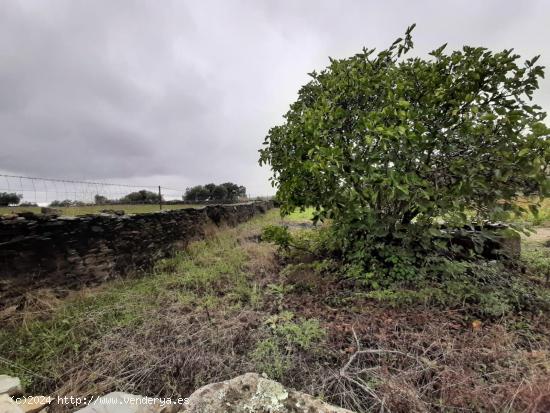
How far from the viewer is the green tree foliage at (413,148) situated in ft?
10.6

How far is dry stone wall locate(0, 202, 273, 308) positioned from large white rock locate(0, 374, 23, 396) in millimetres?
1497

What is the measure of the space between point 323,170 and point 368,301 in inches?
70.2

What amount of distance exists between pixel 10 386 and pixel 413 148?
4.49 metres

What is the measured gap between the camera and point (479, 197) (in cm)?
344

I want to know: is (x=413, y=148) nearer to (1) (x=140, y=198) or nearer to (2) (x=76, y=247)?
(2) (x=76, y=247)

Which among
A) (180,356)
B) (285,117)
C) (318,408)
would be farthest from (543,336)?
(285,117)

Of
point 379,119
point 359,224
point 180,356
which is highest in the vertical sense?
point 379,119

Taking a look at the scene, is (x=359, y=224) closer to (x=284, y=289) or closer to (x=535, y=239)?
(x=284, y=289)

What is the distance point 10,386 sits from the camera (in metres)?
2.13

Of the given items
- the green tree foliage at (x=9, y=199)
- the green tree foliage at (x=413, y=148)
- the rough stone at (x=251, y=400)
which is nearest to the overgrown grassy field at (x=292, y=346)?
the rough stone at (x=251, y=400)

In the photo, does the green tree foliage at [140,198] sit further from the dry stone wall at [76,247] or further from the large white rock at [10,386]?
the large white rock at [10,386]

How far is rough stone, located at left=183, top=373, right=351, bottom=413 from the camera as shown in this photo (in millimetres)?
1622

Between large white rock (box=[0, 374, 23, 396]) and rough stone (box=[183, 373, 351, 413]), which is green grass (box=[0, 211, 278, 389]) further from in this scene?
rough stone (box=[183, 373, 351, 413])

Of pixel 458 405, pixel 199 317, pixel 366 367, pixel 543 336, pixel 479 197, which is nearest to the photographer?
pixel 458 405
